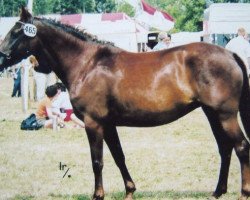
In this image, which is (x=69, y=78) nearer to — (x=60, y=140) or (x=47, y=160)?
(x=47, y=160)

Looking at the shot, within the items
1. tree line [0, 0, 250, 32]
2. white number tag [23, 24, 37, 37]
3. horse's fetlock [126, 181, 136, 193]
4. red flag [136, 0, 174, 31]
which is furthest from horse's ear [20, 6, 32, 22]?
tree line [0, 0, 250, 32]

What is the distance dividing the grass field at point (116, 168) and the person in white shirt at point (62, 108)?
52cm

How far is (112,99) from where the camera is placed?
20.5 feet

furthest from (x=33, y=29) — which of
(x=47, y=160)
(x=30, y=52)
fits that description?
(x=47, y=160)

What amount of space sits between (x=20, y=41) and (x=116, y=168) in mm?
3218

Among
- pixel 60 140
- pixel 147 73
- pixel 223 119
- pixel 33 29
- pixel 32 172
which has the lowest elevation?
pixel 60 140

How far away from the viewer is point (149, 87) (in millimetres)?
6223

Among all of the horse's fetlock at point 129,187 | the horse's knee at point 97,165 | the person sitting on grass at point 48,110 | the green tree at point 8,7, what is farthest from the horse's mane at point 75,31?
the green tree at point 8,7

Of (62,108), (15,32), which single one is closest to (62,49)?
(15,32)

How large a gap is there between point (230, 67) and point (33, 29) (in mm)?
2631

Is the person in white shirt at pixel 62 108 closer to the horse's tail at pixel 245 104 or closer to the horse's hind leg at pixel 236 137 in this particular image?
the horse's tail at pixel 245 104

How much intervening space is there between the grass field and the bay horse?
3.45 feet

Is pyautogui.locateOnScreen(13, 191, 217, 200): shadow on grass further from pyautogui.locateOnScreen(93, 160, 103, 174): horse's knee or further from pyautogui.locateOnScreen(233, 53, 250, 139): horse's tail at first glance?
pyautogui.locateOnScreen(233, 53, 250, 139): horse's tail

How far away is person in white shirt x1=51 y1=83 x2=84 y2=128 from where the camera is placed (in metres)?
13.6
